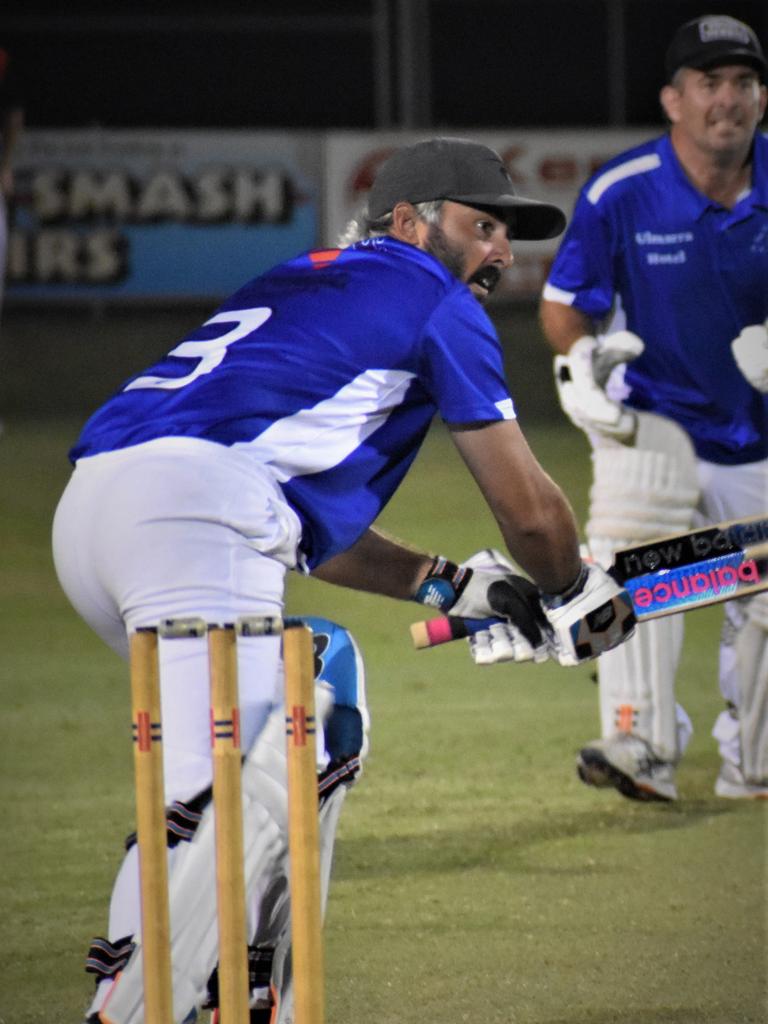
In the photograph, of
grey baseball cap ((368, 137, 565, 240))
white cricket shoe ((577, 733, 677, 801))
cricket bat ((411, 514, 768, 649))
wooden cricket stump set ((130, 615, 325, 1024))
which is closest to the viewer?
wooden cricket stump set ((130, 615, 325, 1024))

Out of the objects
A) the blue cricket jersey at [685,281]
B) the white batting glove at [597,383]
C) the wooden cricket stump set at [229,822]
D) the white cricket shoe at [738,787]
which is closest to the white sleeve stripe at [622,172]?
the blue cricket jersey at [685,281]

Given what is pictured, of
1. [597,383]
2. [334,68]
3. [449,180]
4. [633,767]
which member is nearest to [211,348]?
[449,180]

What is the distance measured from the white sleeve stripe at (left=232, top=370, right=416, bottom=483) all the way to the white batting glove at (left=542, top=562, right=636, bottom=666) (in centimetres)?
51

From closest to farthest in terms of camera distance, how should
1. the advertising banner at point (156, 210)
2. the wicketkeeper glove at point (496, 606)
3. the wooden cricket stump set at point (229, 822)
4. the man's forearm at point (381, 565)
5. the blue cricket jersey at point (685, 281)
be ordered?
the wooden cricket stump set at point (229, 822)
the wicketkeeper glove at point (496, 606)
the man's forearm at point (381, 565)
the blue cricket jersey at point (685, 281)
the advertising banner at point (156, 210)

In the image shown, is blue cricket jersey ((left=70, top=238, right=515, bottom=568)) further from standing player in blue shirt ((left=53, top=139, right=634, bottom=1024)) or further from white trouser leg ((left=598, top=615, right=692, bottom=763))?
white trouser leg ((left=598, top=615, right=692, bottom=763))

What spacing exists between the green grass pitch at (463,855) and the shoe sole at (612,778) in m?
0.05

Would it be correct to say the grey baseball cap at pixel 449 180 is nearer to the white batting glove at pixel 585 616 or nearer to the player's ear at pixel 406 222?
the player's ear at pixel 406 222

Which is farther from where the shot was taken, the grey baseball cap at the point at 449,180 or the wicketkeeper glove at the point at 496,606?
the wicketkeeper glove at the point at 496,606

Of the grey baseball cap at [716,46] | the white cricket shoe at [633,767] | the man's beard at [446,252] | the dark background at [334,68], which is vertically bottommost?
the white cricket shoe at [633,767]

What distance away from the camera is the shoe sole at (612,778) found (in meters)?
5.41

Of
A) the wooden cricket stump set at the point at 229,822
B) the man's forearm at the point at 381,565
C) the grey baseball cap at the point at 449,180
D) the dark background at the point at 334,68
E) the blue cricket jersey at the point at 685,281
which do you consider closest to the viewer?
the wooden cricket stump set at the point at 229,822

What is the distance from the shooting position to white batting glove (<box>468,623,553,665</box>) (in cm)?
359

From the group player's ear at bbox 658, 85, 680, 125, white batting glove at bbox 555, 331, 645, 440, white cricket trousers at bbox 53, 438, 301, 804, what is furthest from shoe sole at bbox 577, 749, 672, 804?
white cricket trousers at bbox 53, 438, 301, 804

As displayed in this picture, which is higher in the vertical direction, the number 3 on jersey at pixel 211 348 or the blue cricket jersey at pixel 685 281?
the blue cricket jersey at pixel 685 281
